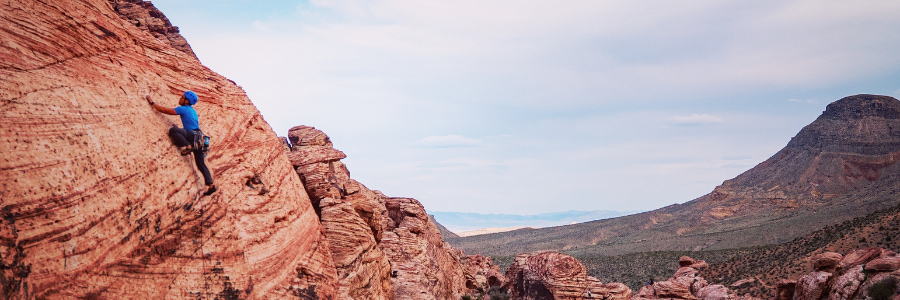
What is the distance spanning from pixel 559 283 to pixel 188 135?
2926cm

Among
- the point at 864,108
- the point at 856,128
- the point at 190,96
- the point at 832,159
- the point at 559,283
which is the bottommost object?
the point at 559,283

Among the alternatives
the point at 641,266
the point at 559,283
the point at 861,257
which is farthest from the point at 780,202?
the point at 559,283

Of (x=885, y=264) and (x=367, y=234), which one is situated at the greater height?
(x=367, y=234)

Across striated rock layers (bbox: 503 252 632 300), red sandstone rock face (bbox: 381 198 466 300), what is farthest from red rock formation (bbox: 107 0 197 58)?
striated rock layers (bbox: 503 252 632 300)

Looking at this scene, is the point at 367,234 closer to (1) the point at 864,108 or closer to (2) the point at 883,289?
(2) the point at 883,289

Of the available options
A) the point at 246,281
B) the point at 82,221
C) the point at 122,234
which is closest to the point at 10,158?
the point at 82,221

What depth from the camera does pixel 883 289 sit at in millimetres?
29688

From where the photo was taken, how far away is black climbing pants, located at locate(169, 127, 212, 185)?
12758 mm

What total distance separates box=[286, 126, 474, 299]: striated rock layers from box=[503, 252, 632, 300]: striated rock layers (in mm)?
7072

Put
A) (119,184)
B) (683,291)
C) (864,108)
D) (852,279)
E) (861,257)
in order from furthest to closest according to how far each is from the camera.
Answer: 1. (864,108)
2. (683,291)
3. (861,257)
4. (852,279)
5. (119,184)

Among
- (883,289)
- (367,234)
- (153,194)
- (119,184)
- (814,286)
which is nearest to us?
(119,184)

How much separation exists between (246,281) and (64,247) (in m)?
3.95

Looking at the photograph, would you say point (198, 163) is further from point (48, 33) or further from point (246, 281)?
point (48, 33)

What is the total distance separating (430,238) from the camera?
33.1 m
